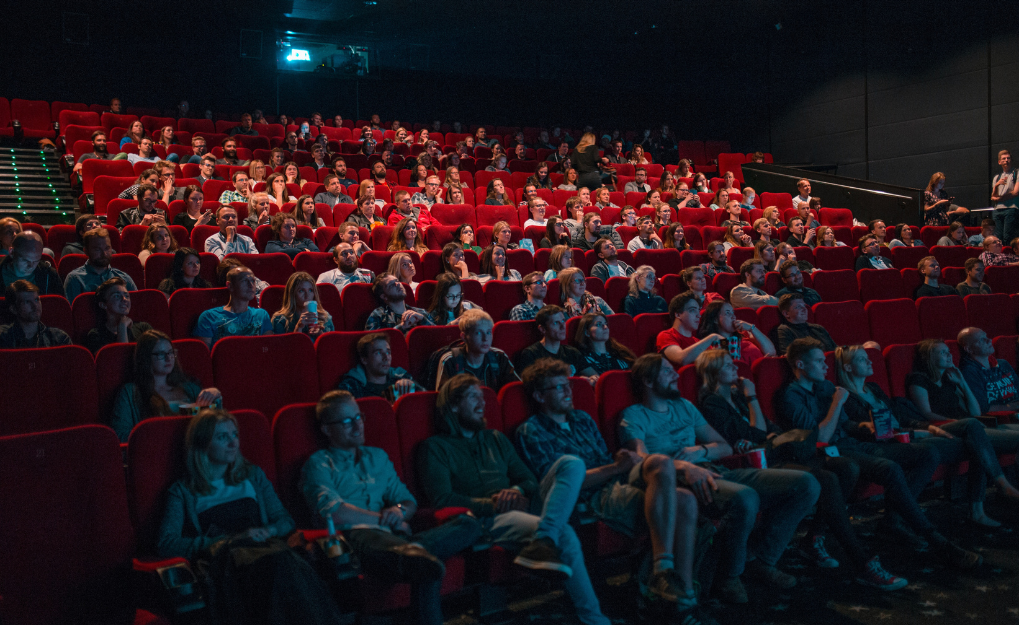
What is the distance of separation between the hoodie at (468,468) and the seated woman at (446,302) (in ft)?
2.49

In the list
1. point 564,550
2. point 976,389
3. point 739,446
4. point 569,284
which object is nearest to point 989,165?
point 976,389

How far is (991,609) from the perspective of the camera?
139 centimetres

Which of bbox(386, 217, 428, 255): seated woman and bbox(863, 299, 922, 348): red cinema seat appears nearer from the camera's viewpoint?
bbox(863, 299, 922, 348): red cinema seat

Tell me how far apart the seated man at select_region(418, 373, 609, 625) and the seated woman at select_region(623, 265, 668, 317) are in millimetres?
1193

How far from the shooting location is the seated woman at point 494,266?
2777mm

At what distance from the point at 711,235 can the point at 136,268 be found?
2.75 meters

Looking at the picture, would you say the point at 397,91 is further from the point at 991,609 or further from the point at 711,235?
the point at 991,609

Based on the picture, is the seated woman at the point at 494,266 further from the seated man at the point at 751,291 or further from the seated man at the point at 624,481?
the seated man at the point at 624,481

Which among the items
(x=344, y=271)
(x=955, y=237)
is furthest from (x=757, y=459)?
(x=955, y=237)

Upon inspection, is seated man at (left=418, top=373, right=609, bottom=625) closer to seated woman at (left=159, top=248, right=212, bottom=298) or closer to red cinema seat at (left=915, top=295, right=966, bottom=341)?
seated woman at (left=159, top=248, right=212, bottom=298)

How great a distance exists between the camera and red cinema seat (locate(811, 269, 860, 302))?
10.3ft

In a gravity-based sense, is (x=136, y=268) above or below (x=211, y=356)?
above

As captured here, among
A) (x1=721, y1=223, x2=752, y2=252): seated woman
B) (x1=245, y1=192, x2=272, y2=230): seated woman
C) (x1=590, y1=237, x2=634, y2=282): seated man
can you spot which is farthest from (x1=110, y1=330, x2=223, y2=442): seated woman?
(x1=721, y1=223, x2=752, y2=252): seated woman

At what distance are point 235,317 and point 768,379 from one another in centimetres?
150
